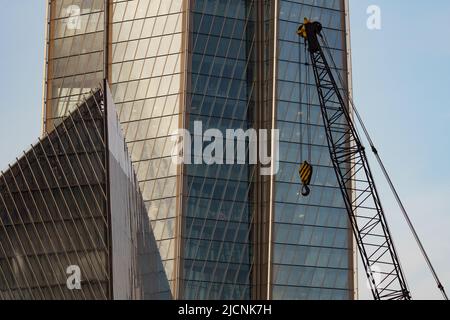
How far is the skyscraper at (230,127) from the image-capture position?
147875mm

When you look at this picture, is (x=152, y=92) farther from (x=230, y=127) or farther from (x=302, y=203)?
(x=302, y=203)

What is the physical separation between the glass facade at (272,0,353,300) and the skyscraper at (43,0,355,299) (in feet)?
0.41

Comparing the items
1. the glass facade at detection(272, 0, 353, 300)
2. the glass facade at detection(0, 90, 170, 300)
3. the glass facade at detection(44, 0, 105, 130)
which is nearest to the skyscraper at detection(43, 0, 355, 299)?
the glass facade at detection(272, 0, 353, 300)

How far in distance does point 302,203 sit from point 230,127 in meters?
13.2

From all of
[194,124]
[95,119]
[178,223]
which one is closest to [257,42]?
[194,124]

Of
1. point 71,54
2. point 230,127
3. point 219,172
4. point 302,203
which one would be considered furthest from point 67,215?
point 71,54

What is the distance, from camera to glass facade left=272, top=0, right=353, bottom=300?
148 metres

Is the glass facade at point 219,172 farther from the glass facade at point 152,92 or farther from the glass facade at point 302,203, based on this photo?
the glass facade at point 302,203

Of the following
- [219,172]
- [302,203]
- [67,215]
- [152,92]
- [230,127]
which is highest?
[152,92]

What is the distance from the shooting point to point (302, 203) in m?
150

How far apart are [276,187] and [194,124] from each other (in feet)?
42.3

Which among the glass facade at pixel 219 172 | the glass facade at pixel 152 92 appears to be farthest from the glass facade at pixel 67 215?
the glass facade at pixel 152 92

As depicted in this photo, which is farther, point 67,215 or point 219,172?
point 219,172

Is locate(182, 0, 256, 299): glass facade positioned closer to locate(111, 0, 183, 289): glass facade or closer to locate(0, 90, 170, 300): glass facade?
locate(111, 0, 183, 289): glass facade
